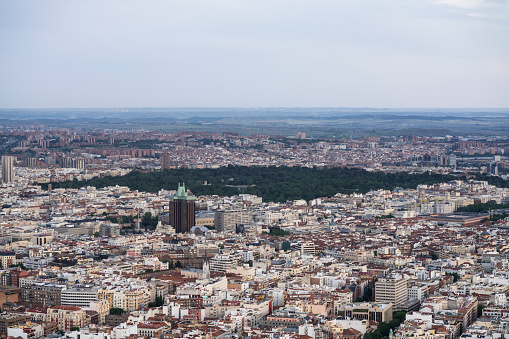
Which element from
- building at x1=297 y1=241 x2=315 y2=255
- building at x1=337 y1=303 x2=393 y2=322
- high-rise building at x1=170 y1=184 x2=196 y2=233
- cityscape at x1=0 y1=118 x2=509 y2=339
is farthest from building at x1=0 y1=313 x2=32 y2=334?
high-rise building at x1=170 y1=184 x2=196 y2=233

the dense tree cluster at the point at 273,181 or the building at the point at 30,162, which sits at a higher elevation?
the dense tree cluster at the point at 273,181

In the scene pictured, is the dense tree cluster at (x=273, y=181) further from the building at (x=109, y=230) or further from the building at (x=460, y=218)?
the building at (x=109, y=230)

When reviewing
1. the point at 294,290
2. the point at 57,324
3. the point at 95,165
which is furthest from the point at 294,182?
the point at 57,324

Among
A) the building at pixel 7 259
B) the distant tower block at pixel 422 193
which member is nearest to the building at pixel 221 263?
the building at pixel 7 259

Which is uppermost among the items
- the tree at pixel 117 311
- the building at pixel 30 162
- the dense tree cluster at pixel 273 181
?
the tree at pixel 117 311

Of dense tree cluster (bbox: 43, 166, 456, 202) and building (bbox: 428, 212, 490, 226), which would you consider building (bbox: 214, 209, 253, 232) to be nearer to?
building (bbox: 428, 212, 490, 226)

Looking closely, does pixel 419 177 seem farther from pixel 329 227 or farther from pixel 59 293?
pixel 59 293

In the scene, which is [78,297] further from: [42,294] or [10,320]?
[10,320]
